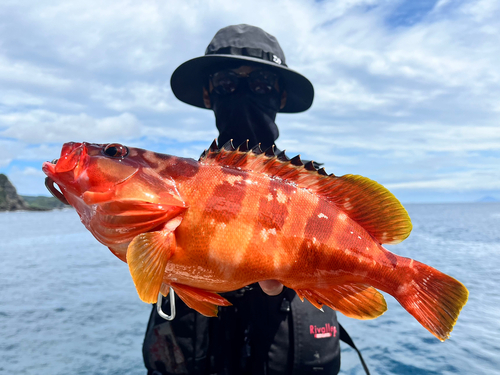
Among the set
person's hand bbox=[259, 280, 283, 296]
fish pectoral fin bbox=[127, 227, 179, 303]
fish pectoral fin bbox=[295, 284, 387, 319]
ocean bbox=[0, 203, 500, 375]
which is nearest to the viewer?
fish pectoral fin bbox=[127, 227, 179, 303]

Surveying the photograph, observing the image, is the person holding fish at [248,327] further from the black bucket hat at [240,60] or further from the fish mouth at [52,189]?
the fish mouth at [52,189]

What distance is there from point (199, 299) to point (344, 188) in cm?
109

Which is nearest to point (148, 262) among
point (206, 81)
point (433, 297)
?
point (433, 297)

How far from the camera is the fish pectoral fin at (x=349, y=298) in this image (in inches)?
70.0

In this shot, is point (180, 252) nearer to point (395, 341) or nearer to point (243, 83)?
point (243, 83)

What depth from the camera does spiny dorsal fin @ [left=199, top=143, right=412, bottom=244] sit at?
1.81 metres

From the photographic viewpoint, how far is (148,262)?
1.43 m

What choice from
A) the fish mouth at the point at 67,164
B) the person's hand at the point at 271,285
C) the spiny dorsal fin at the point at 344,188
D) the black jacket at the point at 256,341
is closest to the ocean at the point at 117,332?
the black jacket at the point at 256,341

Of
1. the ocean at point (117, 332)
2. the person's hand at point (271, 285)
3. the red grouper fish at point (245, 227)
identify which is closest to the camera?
the red grouper fish at point (245, 227)

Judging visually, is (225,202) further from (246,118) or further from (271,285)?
(246,118)

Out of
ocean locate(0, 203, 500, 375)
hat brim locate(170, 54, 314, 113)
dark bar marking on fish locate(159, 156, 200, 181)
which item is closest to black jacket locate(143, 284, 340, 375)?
dark bar marking on fish locate(159, 156, 200, 181)

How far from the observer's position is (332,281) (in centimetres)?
181

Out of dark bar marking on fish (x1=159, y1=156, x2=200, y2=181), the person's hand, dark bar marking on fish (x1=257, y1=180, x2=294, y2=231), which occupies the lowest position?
the person's hand

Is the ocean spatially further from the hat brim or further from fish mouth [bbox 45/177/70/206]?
fish mouth [bbox 45/177/70/206]
